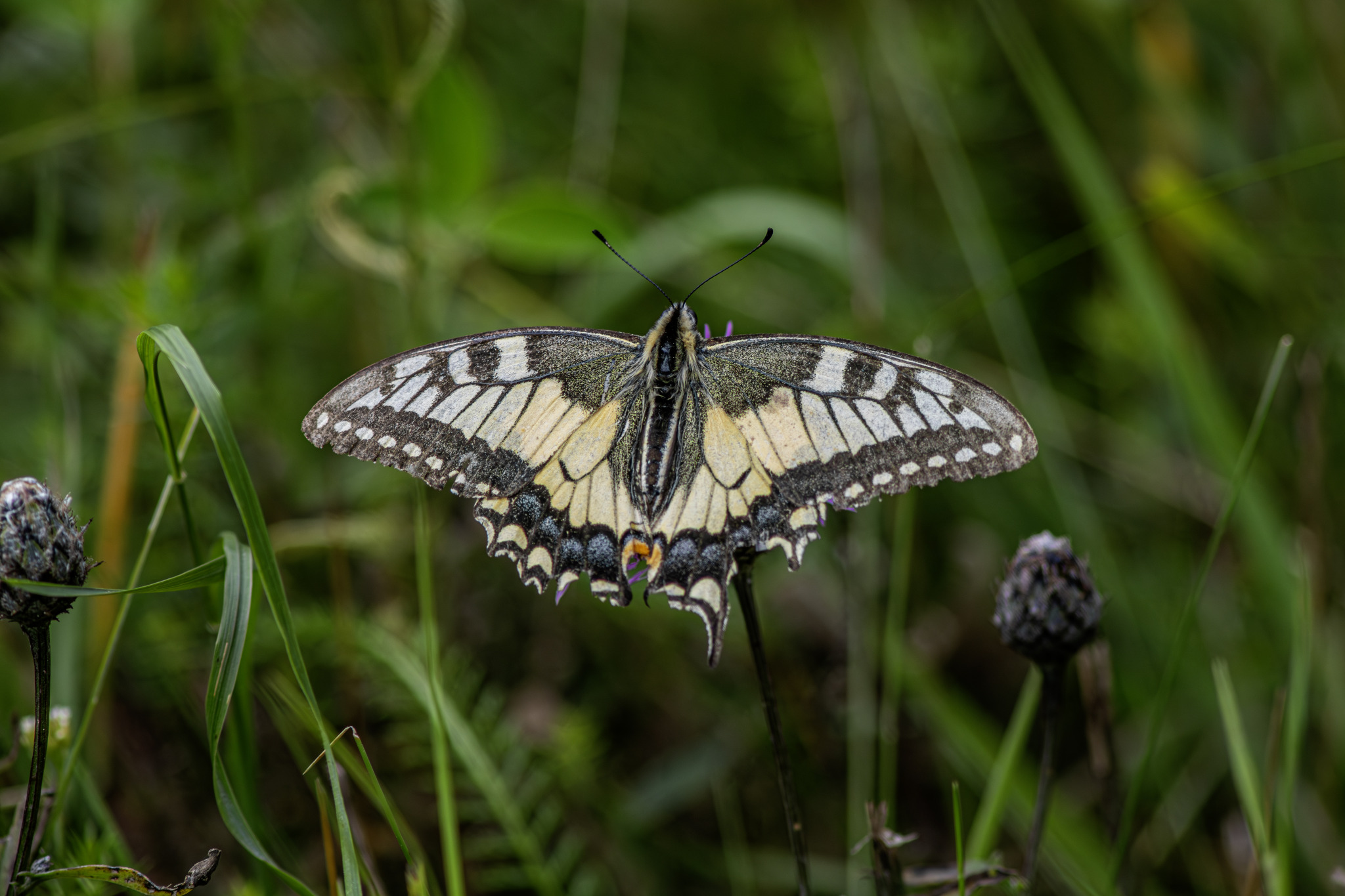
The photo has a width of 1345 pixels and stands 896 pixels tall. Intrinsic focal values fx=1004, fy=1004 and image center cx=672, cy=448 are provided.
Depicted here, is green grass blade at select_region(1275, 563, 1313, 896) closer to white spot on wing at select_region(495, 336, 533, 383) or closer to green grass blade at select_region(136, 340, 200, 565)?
white spot on wing at select_region(495, 336, 533, 383)

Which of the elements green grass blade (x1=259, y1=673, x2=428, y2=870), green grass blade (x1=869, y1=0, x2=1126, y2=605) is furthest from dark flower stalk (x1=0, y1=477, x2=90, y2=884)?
green grass blade (x1=869, y1=0, x2=1126, y2=605)

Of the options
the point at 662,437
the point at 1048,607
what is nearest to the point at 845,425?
the point at 662,437

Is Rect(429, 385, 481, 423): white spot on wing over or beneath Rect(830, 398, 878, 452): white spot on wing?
over

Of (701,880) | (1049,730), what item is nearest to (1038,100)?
(1049,730)

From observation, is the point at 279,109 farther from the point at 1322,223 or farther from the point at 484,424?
the point at 1322,223

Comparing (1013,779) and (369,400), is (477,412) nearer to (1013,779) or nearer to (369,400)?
(369,400)

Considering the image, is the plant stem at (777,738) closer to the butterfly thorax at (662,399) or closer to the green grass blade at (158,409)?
the butterfly thorax at (662,399)
